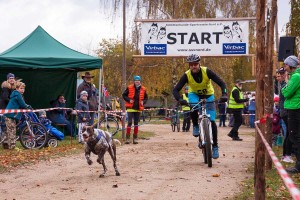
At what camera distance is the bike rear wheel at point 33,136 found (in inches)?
563

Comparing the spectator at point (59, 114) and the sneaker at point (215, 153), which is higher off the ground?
the spectator at point (59, 114)

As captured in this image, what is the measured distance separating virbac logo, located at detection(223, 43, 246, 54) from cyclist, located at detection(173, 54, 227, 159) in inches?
299

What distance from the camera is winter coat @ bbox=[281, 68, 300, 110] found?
8.77 m

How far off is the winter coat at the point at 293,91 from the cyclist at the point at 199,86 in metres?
1.43

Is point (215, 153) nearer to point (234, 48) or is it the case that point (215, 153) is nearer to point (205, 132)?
point (205, 132)

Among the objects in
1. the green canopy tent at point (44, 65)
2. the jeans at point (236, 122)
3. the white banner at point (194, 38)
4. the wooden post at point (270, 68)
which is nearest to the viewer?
the wooden post at point (270, 68)

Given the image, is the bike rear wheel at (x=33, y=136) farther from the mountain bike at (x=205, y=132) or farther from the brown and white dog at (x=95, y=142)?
the brown and white dog at (x=95, y=142)

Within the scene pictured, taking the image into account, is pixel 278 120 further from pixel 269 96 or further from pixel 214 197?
pixel 214 197

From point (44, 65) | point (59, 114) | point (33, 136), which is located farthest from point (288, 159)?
point (59, 114)

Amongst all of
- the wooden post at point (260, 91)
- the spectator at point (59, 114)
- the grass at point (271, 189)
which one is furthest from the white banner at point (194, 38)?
the wooden post at point (260, 91)

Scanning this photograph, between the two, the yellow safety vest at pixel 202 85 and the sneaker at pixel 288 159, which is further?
the sneaker at pixel 288 159

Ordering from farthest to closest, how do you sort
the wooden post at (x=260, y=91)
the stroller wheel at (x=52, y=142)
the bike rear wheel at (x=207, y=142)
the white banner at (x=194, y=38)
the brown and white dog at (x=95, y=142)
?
the white banner at (x=194, y=38) < the stroller wheel at (x=52, y=142) < the bike rear wheel at (x=207, y=142) < the brown and white dog at (x=95, y=142) < the wooden post at (x=260, y=91)

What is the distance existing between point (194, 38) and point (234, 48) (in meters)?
1.31

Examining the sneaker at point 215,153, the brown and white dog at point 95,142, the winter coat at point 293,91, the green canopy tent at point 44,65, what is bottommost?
the sneaker at point 215,153
